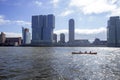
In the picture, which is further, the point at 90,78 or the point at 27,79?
the point at 90,78

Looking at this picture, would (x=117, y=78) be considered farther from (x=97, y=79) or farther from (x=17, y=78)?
(x=17, y=78)

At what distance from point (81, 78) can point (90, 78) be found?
5.58 ft

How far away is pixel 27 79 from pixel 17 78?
6.94ft

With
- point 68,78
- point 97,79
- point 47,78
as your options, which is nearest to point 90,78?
point 97,79

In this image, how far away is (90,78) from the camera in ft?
139

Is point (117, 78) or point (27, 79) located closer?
point (27, 79)

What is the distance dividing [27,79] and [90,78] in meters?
11.7

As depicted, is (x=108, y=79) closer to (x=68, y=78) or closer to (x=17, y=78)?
(x=68, y=78)

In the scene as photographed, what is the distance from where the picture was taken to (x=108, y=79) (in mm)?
42000

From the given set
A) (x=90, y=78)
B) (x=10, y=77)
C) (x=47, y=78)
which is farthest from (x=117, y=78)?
(x=10, y=77)

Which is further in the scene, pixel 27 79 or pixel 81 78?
pixel 81 78

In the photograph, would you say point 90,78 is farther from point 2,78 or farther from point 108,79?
point 2,78

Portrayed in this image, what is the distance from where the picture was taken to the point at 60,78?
41469mm

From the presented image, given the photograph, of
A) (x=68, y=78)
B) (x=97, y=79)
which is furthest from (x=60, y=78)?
(x=97, y=79)
